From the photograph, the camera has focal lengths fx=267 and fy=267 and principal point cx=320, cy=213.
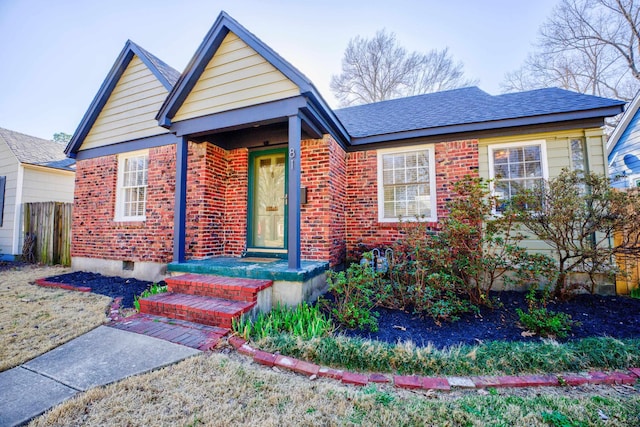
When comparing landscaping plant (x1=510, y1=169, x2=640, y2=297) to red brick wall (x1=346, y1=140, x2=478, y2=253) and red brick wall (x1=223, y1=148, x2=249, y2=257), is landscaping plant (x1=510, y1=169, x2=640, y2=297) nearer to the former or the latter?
Result: red brick wall (x1=346, y1=140, x2=478, y2=253)

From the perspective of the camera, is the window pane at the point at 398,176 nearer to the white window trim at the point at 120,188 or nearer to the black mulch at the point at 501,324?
the black mulch at the point at 501,324

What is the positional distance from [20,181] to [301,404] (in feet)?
42.7

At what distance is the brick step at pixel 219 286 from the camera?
12.1 feet

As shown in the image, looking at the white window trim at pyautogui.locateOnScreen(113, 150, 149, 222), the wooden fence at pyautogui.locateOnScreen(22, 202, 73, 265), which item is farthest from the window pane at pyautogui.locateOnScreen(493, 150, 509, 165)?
the wooden fence at pyautogui.locateOnScreen(22, 202, 73, 265)

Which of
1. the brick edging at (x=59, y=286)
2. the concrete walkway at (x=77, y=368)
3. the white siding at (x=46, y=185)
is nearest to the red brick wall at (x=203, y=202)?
the brick edging at (x=59, y=286)

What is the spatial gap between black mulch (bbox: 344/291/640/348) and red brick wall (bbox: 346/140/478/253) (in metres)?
2.15

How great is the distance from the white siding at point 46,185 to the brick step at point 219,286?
9860mm

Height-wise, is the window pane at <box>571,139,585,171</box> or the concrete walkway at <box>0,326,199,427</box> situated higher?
the window pane at <box>571,139,585,171</box>

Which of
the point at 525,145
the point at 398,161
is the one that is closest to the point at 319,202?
the point at 398,161

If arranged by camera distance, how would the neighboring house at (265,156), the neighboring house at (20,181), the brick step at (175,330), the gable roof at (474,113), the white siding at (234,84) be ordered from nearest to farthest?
1. the brick step at (175,330)
2. the white siding at (234,84)
3. the neighboring house at (265,156)
4. the gable roof at (474,113)
5. the neighboring house at (20,181)

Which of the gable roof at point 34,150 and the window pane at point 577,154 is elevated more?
the gable roof at point 34,150

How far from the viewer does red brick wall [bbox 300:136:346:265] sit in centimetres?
510

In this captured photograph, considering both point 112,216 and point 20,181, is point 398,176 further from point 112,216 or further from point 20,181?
point 20,181

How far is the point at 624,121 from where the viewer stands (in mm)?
8383
